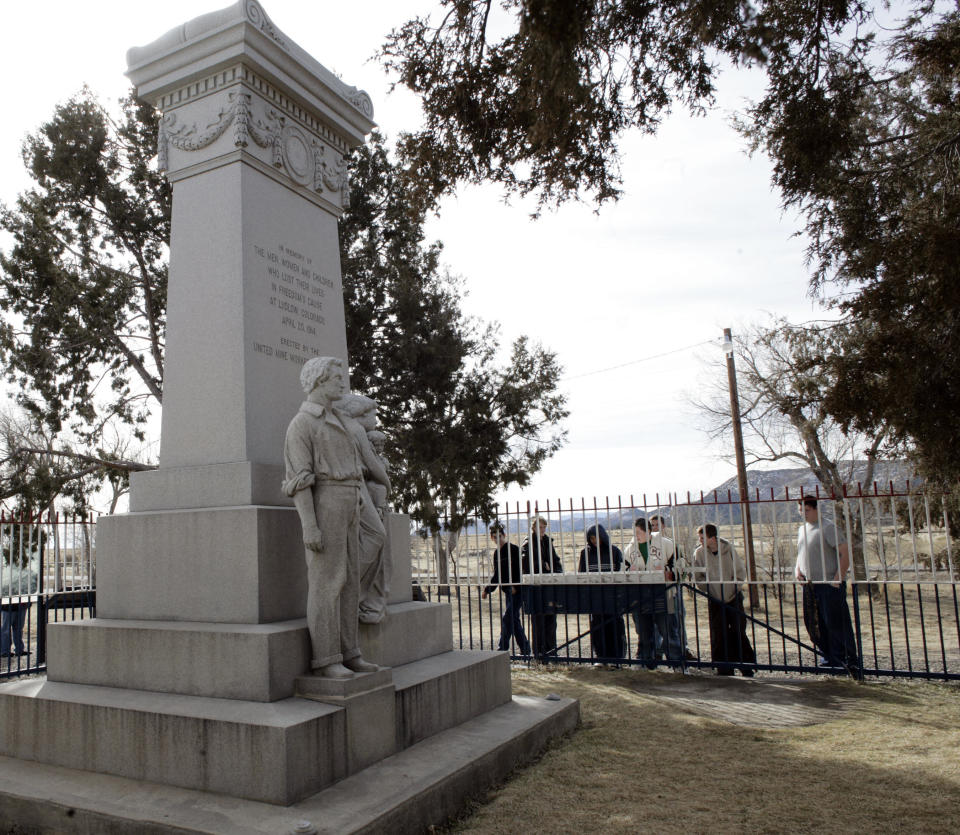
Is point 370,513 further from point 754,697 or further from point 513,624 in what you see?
point 513,624

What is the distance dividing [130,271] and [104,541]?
12055 millimetres

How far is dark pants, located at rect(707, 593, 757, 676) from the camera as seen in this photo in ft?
26.2

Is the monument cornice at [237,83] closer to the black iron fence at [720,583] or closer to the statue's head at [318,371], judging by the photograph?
the statue's head at [318,371]

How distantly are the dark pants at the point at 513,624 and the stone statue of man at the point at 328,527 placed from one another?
17.5ft

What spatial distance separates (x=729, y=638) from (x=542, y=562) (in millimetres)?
2291

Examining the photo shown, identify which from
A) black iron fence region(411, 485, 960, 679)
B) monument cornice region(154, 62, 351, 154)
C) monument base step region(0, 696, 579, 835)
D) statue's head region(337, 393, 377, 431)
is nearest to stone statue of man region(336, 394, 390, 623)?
statue's head region(337, 393, 377, 431)

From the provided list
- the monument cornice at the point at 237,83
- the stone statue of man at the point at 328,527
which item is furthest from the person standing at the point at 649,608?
the monument cornice at the point at 237,83

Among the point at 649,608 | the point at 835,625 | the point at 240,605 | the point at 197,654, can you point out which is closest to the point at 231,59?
the point at 240,605

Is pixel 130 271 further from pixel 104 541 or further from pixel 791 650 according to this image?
pixel 791 650

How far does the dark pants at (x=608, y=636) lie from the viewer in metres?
8.69

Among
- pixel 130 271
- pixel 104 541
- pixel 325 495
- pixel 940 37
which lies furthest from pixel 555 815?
pixel 130 271

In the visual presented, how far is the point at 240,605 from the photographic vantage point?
14.0ft

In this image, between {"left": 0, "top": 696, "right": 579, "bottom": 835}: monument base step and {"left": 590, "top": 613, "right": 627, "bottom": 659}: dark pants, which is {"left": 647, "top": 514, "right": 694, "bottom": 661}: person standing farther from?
{"left": 0, "top": 696, "right": 579, "bottom": 835}: monument base step

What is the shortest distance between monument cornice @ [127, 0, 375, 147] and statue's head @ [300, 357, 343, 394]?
2305 mm
